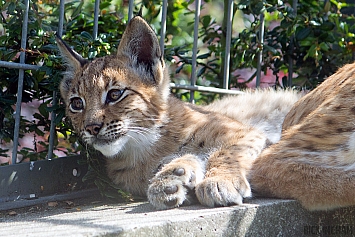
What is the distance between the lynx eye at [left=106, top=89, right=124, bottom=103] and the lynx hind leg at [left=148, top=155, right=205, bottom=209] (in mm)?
746

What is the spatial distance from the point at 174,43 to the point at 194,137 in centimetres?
225

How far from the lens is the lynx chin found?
Answer: 3756 mm

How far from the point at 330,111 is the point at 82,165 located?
2.08 m

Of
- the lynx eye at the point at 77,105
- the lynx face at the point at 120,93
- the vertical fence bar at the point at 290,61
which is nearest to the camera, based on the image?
the lynx face at the point at 120,93

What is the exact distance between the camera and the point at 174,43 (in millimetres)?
6816

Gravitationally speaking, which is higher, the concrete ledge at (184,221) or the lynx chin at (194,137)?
the lynx chin at (194,137)

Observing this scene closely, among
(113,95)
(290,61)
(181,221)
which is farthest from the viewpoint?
(290,61)

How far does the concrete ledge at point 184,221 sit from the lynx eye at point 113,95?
0.91 meters

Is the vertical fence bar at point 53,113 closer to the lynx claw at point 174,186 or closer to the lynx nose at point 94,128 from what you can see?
the lynx nose at point 94,128

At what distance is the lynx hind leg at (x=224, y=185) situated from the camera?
368cm

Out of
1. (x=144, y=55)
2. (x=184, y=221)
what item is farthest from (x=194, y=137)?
(x=184, y=221)

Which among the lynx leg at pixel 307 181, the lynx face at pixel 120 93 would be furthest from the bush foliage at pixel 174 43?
the lynx leg at pixel 307 181

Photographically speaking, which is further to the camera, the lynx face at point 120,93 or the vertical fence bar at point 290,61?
the vertical fence bar at point 290,61

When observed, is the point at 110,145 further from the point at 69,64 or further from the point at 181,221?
the point at 181,221
